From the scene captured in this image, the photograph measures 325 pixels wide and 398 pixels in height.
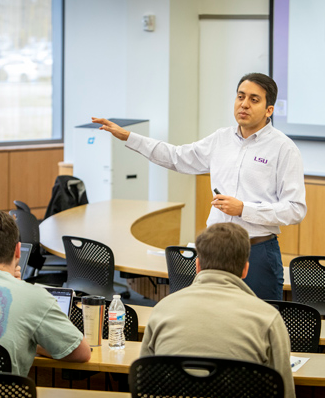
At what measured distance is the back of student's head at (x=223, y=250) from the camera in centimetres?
197

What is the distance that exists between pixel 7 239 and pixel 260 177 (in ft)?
4.26

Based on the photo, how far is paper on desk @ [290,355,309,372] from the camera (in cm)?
237

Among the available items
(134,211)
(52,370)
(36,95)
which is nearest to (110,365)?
(52,370)

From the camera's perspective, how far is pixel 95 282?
170 inches

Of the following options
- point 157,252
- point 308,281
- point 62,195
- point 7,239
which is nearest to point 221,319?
point 7,239

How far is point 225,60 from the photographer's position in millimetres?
7828

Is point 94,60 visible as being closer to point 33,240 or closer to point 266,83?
point 33,240

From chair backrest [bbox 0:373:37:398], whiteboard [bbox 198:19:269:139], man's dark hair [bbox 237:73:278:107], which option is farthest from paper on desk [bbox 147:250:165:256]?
whiteboard [bbox 198:19:269:139]

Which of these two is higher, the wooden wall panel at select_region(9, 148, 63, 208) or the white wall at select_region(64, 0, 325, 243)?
the white wall at select_region(64, 0, 325, 243)

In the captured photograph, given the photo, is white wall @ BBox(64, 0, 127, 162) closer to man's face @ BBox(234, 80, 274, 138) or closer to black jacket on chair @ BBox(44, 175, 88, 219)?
black jacket on chair @ BBox(44, 175, 88, 219)

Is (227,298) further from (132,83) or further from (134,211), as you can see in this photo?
(132,83)

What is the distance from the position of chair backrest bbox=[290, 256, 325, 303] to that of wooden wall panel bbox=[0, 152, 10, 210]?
6045 mm

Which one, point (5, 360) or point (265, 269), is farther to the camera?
point (265, 269)

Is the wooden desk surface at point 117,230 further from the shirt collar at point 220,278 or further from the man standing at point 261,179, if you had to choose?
the shirt collar at point 220,278
